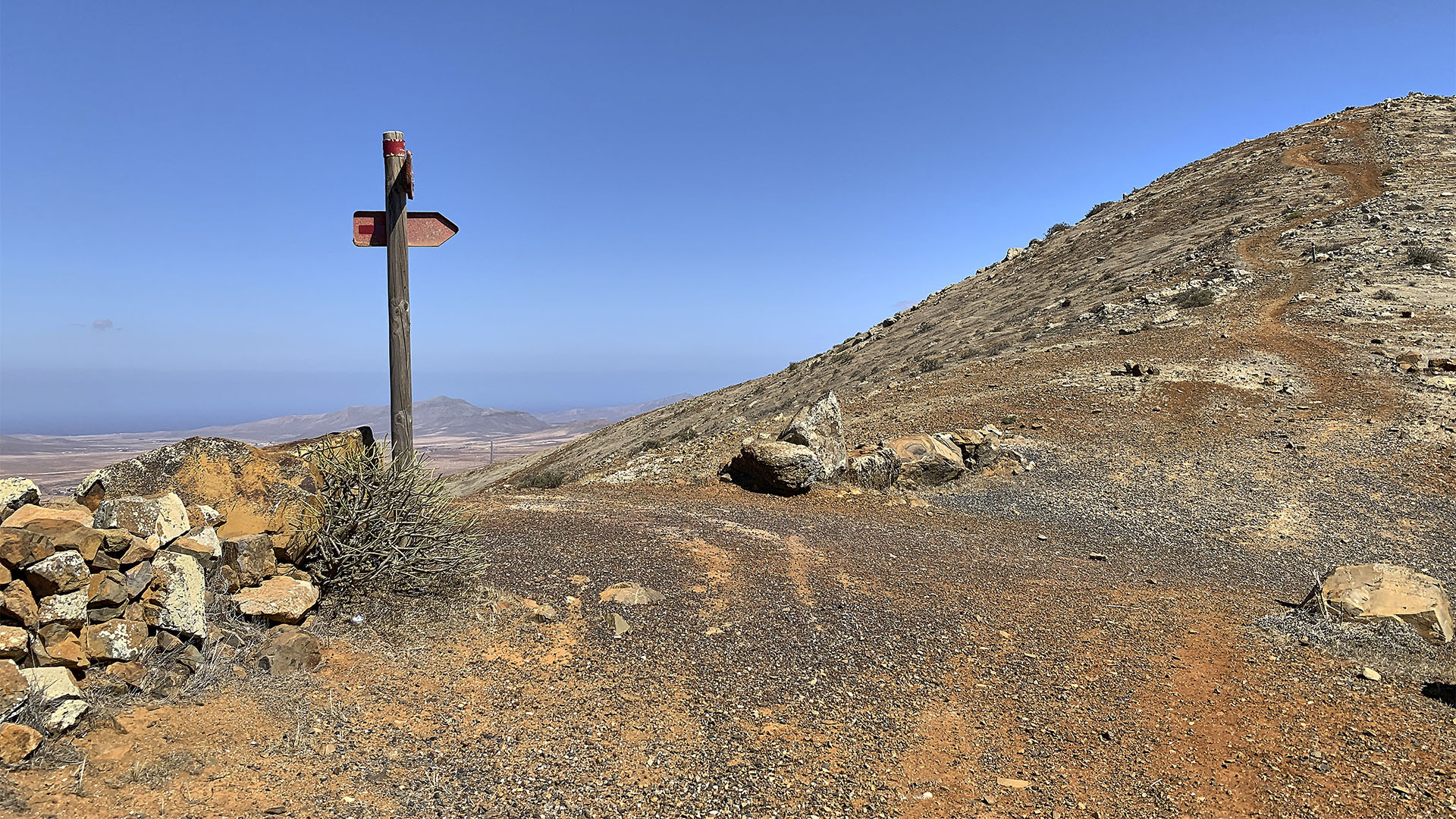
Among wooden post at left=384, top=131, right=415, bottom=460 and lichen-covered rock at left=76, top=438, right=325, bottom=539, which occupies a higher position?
wooden post at left=384, top=131, right=415, bottom=460

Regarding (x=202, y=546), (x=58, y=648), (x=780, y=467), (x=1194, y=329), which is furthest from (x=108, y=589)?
(x=1194, y=329)

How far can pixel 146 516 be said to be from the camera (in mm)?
4613

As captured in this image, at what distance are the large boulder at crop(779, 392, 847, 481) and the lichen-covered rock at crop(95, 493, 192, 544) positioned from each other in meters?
9.10

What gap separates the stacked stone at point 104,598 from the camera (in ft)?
12.2

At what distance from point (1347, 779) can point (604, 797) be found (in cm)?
466

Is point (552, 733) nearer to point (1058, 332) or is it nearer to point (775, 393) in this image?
point (1058, 332)

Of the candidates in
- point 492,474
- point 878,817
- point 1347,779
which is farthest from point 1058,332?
point 492,474

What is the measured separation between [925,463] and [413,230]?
9.42m

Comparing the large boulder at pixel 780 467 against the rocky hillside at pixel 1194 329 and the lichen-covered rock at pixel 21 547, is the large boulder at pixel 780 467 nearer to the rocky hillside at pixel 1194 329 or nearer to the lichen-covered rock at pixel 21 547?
the rocky hillside at pixel 1194 329

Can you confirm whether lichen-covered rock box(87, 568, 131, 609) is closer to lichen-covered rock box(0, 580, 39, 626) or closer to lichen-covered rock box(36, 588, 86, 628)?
lichen-covered rock box(36, 588, 86, 628)

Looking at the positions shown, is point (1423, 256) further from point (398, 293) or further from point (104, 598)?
point (104, 598)

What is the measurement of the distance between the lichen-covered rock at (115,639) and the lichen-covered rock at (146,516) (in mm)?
593

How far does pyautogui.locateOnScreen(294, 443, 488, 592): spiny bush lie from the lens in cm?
578

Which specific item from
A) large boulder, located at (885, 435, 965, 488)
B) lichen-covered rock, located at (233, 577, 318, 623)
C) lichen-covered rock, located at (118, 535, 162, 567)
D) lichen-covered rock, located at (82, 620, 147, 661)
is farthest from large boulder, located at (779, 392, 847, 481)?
lichen-covered rock, located at (82, 620, 147, 661)
